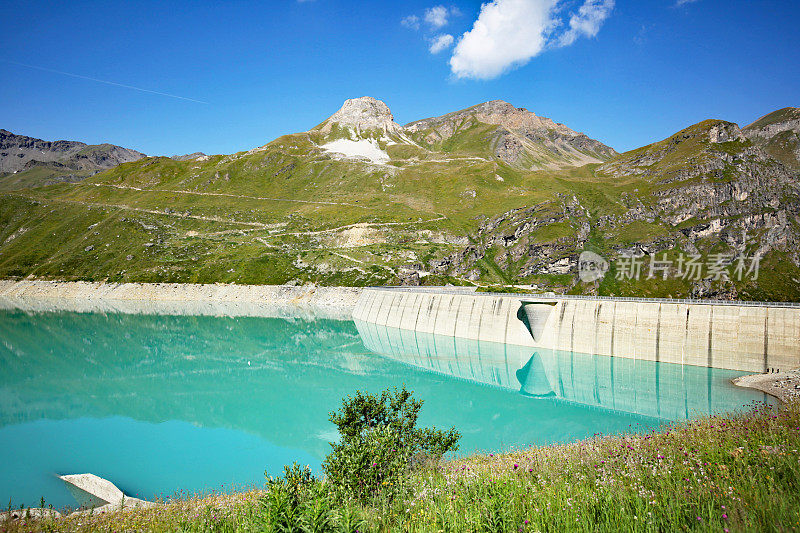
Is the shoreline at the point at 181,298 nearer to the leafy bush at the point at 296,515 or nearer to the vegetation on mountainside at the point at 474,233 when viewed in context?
the vegetation on mountainside at the point at 474,233

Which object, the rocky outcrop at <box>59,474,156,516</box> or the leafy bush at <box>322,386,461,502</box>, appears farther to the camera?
the rocky outcrop at <box>59,474,156,516</box>

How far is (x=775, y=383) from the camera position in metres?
40.2

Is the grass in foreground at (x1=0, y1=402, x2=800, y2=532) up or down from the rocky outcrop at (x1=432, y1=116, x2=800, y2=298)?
down

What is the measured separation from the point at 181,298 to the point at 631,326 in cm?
11606

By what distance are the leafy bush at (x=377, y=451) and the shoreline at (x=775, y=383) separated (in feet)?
113

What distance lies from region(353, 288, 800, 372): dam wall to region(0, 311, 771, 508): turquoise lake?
2167 millimetres

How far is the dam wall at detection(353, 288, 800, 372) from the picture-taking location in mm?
45719

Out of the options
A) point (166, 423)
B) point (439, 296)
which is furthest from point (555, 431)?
point (439, 296)

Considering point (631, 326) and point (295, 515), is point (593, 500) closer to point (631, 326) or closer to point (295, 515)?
point (295, 515)

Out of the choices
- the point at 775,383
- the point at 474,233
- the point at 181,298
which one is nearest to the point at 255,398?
the point at 775,383

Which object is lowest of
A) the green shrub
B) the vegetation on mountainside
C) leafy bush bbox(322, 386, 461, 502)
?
leafy bush bbox(322, 386, 461, 502)

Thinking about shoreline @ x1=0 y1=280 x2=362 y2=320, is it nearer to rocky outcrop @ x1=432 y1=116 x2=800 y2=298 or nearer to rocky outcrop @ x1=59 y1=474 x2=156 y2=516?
rocky outcrop @ x1=432 y1=116 x2=800 y2=298

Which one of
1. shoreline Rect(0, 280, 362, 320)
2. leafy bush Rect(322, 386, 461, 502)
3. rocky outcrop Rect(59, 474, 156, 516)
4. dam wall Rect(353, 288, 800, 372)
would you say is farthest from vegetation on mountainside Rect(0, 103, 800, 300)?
leafy bush Rect(322, 386, 461, 502)

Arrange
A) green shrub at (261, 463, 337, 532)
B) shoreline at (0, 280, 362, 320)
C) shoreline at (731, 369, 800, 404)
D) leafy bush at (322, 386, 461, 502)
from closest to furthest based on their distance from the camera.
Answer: green shrub at (261, 463, 337, 532), leafy bush at (322, 386, 461, 502), shoreline at (731, 369, 800, 404), shoreline at (0, 280, 362, 320)
